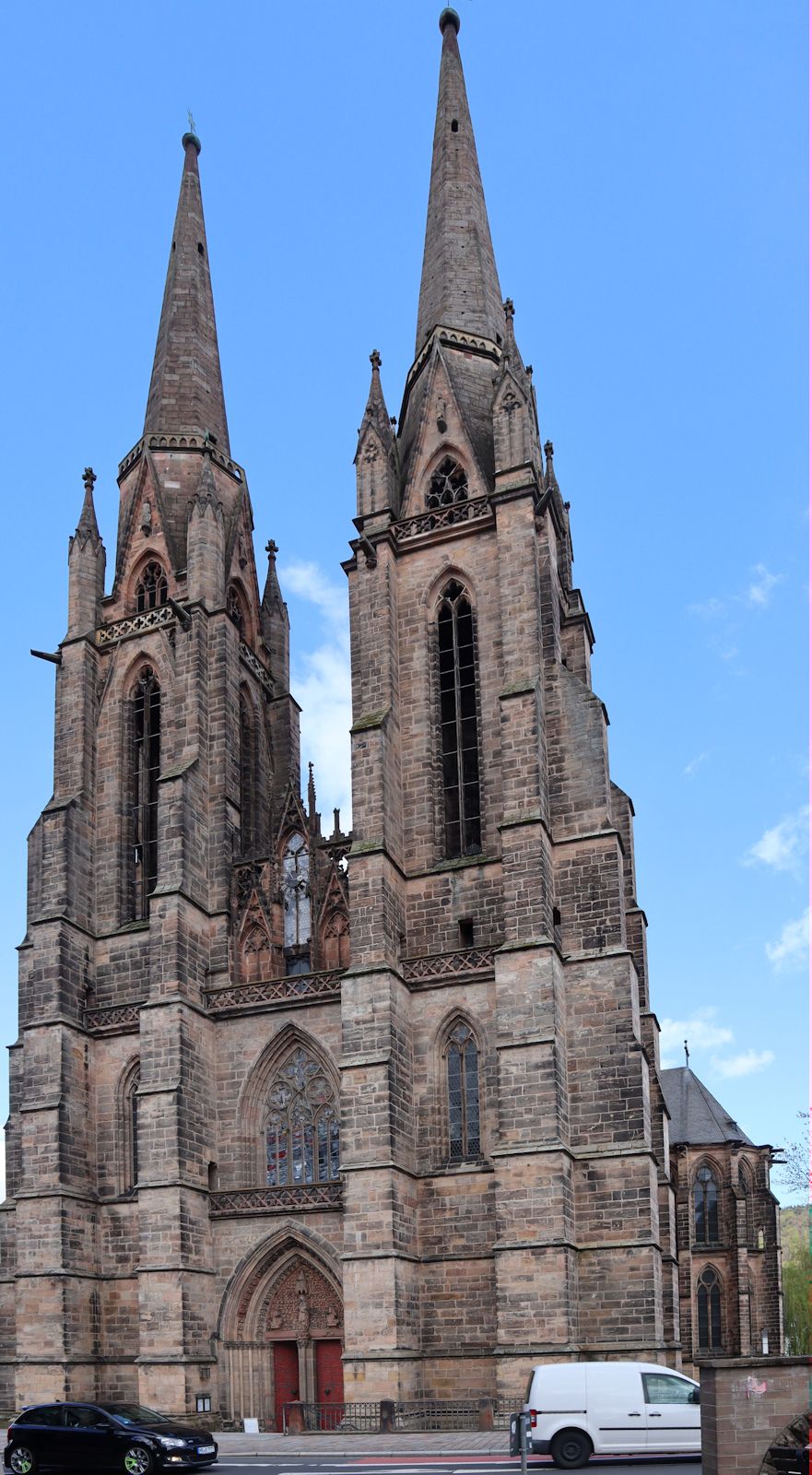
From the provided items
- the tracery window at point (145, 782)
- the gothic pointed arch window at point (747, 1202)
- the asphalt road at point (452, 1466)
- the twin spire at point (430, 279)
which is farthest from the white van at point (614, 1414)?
the gothic pointed arch window at point (747, 1202)

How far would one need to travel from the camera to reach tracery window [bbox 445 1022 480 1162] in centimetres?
2903

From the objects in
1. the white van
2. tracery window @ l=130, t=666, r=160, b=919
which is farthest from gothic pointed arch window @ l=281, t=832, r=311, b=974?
the white van

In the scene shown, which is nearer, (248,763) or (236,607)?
(248,763)

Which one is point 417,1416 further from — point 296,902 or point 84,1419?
point 296,902

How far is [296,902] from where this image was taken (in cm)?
3306

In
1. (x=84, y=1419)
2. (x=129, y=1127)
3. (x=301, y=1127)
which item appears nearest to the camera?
(x=84, y=1419)

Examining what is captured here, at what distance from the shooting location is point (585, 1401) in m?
18.9

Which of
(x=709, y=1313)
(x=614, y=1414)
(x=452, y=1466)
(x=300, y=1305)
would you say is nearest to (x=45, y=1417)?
(x=452, y=1466)

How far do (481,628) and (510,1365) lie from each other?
1451 cm

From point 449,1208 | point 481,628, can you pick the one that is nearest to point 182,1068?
point 449,1208

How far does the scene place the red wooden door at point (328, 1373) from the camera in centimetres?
2983

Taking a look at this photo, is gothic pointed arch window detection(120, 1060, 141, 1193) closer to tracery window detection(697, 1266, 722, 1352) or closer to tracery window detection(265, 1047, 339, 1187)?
tracery window detection(265, 1047, 339, 1187)

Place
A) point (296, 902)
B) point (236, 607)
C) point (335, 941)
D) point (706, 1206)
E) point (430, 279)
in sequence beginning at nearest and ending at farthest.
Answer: point (335, 941), point (296, 902), point (430, 279), point (236, 607), point (706, 1206)

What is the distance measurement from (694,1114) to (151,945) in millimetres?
31981
